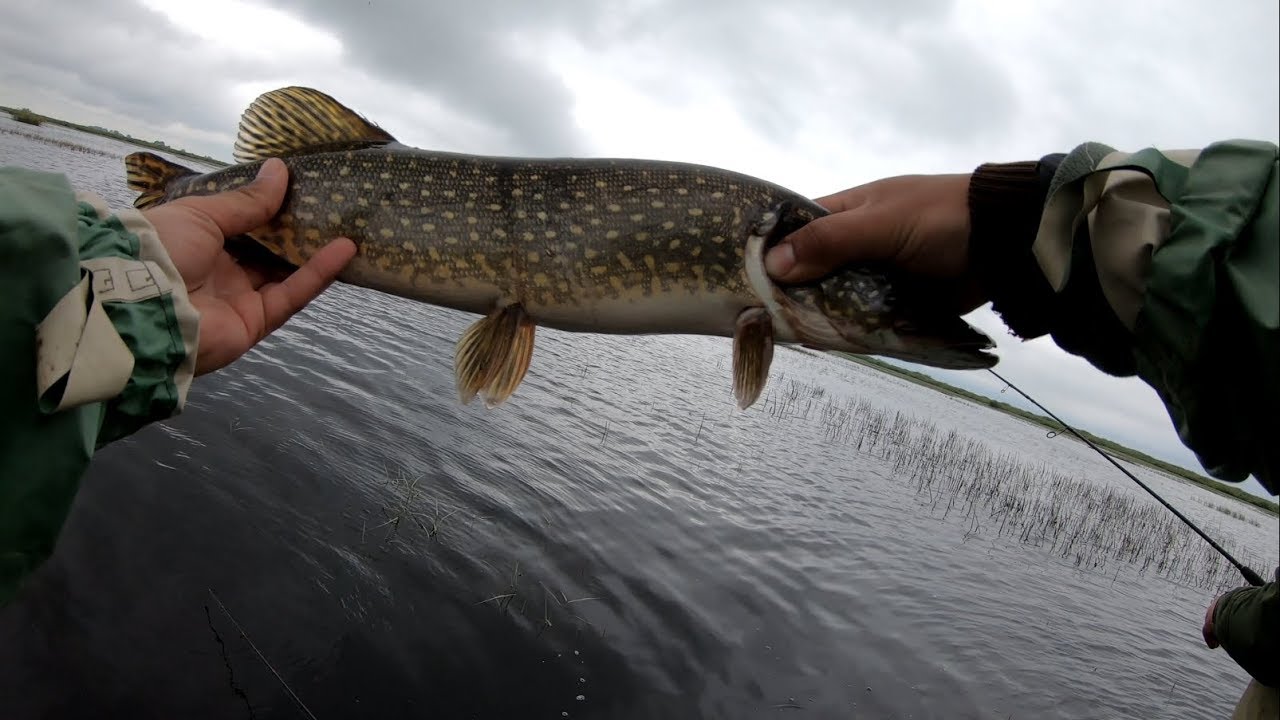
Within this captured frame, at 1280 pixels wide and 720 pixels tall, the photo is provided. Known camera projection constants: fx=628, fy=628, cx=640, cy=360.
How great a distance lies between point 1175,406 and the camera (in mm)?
1332

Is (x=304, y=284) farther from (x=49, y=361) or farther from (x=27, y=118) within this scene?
(x=27, y=118)

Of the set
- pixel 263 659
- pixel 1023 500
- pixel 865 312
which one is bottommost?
pixel 263 659

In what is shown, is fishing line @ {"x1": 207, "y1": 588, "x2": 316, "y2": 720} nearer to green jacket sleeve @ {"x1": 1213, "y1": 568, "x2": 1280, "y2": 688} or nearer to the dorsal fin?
the dorsal fin

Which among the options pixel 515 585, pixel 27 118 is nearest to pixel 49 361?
pixel 515 585

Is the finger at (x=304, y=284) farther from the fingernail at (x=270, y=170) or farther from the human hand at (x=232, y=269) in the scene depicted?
the fingernail at (x=270, y=170)

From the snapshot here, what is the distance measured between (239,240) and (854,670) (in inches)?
224

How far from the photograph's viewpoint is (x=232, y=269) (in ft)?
8.65

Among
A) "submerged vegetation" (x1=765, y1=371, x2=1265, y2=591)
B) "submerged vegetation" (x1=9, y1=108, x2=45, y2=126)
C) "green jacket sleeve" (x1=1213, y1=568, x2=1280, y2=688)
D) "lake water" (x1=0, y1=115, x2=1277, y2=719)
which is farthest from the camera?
"submerged vegetation" (x1=9, y1=108, x2=45, y2=126)

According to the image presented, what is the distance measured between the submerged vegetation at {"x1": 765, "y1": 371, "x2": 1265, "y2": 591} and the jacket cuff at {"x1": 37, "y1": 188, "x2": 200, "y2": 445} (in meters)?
12.1

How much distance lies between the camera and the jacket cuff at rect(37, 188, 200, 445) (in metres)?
1.15

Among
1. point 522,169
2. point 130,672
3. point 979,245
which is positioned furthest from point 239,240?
point 979,245

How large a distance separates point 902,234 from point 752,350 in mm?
804

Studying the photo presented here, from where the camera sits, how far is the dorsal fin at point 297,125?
3.03 metres

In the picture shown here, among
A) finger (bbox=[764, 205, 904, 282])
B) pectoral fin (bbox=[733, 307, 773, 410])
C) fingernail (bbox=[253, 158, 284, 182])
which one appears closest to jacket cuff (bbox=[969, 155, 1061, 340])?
finger (bbox=[764, 205, 904, 282])
